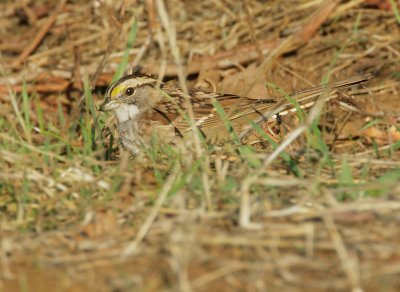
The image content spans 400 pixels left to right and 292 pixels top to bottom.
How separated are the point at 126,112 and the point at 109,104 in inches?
5.5

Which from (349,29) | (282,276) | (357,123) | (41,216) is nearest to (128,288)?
(282,276)

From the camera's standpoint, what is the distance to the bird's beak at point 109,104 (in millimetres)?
5052

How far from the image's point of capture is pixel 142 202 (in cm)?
347

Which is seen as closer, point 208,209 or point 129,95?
point 208,209

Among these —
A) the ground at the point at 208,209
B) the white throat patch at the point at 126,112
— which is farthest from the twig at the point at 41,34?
the white throat patch at the point at 126,112

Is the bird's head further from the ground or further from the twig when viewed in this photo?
the twig

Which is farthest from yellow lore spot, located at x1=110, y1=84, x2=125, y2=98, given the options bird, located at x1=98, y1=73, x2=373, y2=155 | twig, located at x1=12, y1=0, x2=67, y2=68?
twig, located at x1=12, y1=0, x2=67, y2=68

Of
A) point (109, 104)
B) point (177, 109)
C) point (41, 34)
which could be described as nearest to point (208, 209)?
point (177, 109)

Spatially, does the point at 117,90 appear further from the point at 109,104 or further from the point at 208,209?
the point at 208,209

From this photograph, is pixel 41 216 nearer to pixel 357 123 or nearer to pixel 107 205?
pixel 107 205

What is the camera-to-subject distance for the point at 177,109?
5078 mm

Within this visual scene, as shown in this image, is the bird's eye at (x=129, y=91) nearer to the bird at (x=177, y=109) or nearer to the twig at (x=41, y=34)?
the bird at (x=177, y=109)

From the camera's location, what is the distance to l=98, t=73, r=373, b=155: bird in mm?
4797

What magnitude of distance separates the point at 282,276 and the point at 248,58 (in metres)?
3.39
